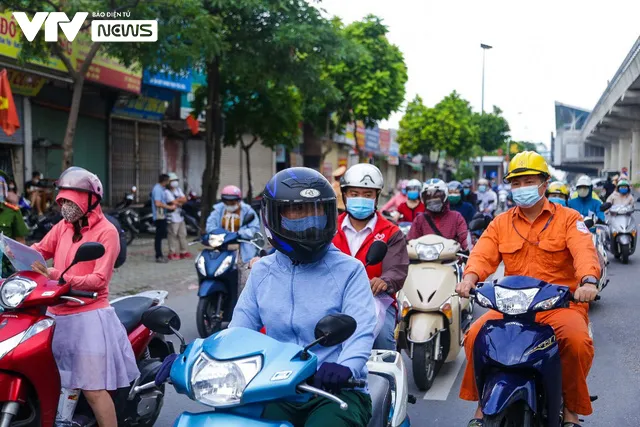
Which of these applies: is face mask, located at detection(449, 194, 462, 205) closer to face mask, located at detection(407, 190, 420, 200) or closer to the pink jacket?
face mask, located at detection(407, 190, 420, 200)

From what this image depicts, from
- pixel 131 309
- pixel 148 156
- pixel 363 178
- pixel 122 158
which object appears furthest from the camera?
pixel 148 156

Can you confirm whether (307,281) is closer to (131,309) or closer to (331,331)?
(331,331)

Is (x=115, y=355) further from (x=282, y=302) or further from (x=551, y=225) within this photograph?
(x=551, y=225)

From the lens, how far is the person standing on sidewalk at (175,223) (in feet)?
47.9

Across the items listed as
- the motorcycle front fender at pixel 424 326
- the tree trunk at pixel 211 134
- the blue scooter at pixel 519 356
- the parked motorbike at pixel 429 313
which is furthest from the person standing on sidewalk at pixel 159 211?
the blue scooter at pixel 519 356

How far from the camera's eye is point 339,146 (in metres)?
45.5

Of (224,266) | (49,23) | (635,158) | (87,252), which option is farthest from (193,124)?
(635,158)

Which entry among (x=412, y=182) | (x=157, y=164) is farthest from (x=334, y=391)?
(x=157, y=164)

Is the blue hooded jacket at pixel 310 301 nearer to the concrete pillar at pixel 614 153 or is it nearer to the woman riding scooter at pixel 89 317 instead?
the woman riding scooter at pixel 89 317

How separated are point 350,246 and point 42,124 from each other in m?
14.8

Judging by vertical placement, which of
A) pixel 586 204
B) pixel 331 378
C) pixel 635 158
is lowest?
pixel 331 378

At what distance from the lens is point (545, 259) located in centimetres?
436

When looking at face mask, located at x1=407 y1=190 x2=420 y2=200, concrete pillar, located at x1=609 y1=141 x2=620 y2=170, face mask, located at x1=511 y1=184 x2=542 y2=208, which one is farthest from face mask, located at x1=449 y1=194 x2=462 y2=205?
concrete pillar, located at x1=609 y1=141 x2=620 y2=170

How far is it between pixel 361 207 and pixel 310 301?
7.57ft
